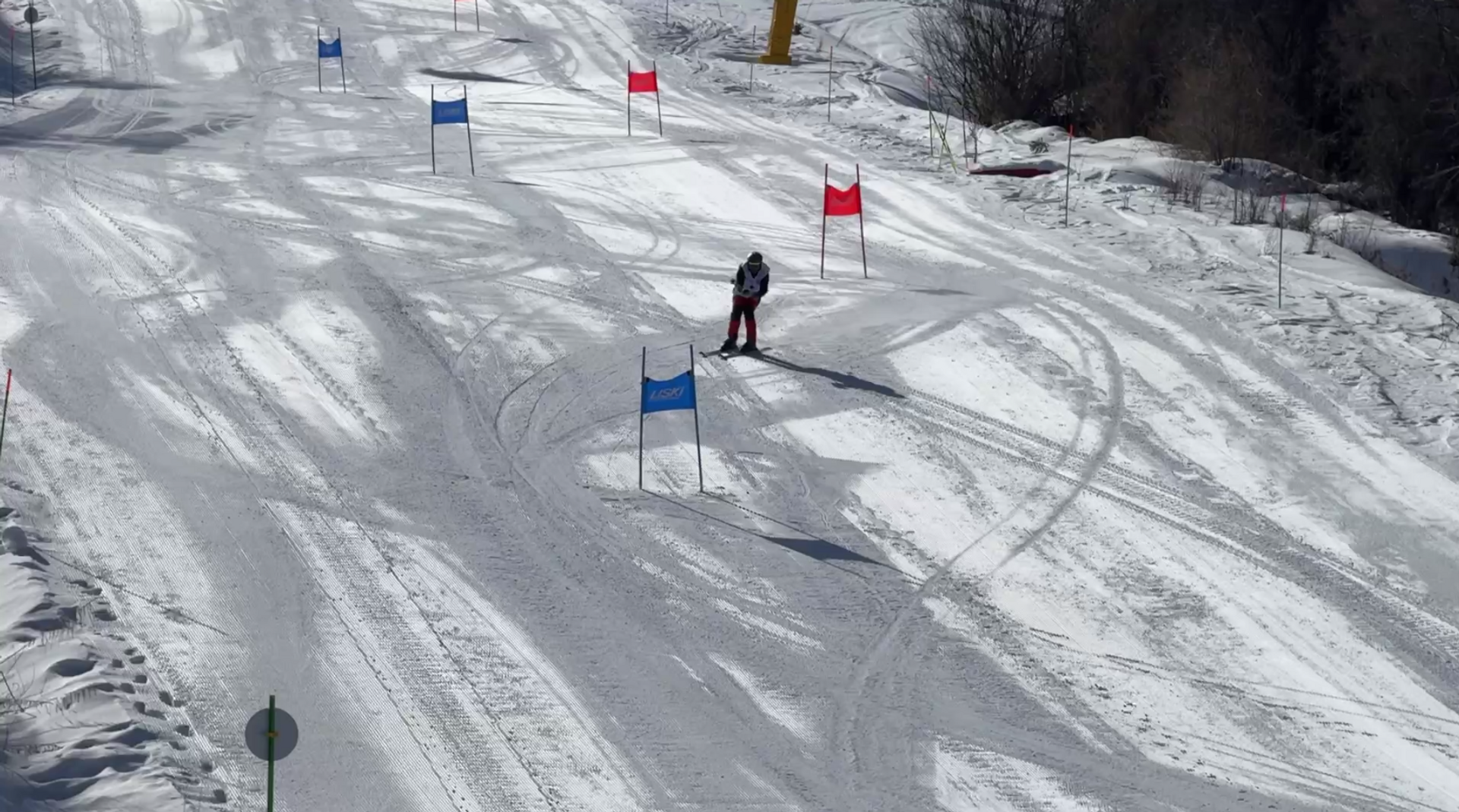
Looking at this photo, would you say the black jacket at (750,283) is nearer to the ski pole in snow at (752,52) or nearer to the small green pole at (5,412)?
the small green pole at (5,412)

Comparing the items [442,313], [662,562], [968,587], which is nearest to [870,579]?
[968,587]

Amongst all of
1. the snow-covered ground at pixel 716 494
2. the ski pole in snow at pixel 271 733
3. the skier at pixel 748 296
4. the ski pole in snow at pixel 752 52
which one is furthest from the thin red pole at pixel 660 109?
the ski pole in snow at pixel 271 733

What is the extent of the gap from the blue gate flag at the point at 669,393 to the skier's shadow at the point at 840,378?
137 inches

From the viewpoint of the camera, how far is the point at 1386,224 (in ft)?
77.4

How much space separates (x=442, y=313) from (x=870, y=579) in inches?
322

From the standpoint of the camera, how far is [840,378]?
54.5ft

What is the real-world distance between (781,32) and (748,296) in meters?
23.2

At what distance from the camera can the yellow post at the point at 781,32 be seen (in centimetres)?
3844

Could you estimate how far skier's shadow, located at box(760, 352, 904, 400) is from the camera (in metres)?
16.3

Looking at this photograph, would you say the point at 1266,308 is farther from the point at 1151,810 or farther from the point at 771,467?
the point at 1151,810

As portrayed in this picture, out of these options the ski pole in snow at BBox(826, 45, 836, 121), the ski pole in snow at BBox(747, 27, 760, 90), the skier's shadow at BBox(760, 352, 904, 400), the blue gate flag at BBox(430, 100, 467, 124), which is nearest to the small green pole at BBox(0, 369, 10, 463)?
the skier's shadow at BBox(760, 352, 904, 400)

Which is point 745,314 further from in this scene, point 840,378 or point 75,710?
point 75,710

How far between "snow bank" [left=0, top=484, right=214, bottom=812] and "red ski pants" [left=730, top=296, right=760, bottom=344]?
7657 millimetres

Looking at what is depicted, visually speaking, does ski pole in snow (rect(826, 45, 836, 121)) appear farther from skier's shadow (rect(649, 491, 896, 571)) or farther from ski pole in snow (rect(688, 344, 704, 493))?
skier's shadow (rect(649, 491, 896, 571))
